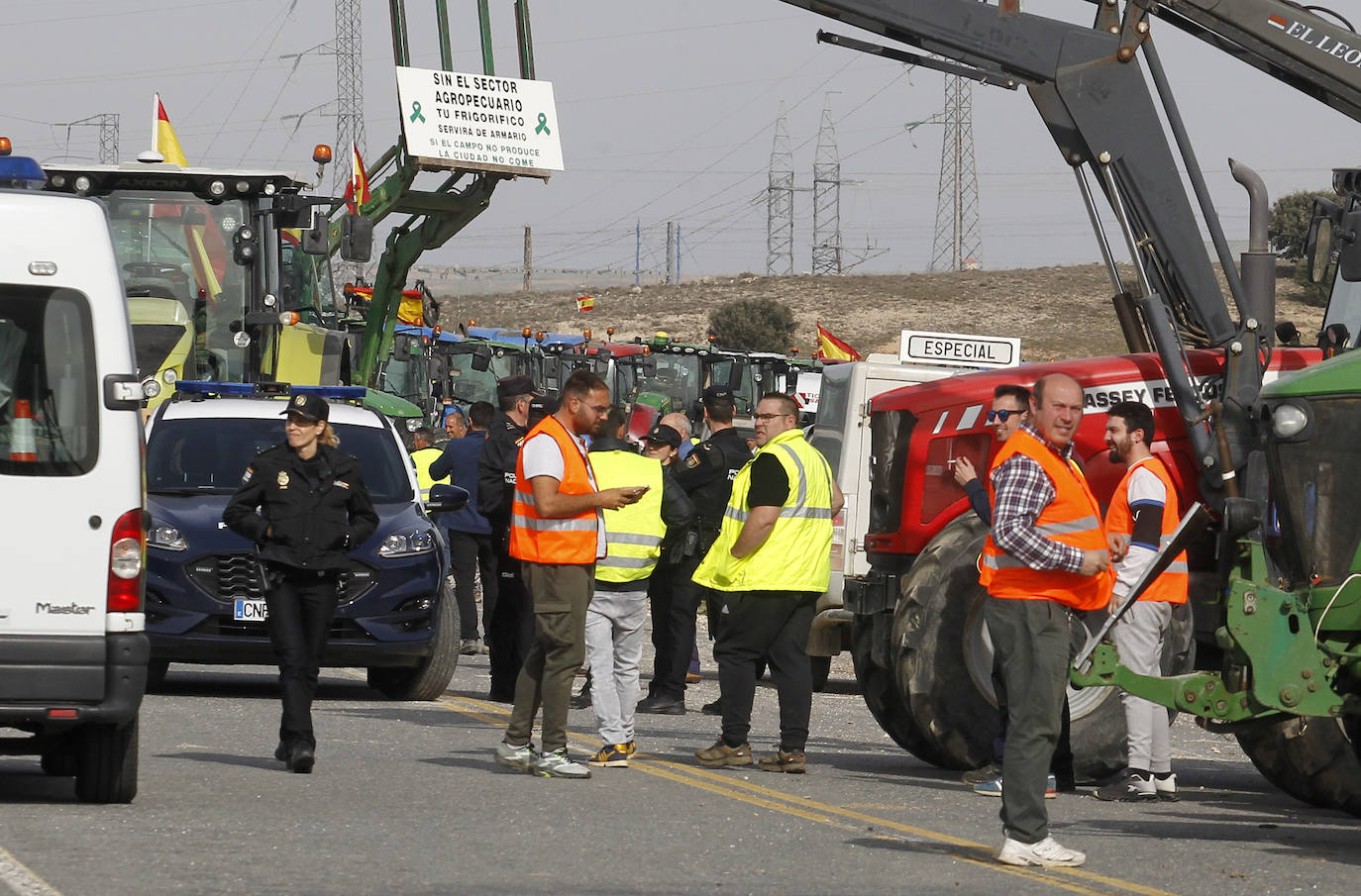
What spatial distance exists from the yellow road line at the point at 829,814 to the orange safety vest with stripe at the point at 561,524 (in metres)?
1.25

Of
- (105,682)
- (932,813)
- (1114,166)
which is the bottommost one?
(932,813)

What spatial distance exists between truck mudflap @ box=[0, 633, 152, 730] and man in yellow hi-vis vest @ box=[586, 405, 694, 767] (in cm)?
289

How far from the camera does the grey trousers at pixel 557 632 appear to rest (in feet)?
37.5

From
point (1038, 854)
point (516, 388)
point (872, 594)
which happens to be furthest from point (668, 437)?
point (1038, 854)

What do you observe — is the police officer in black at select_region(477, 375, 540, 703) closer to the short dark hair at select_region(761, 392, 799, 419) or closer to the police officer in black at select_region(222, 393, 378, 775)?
the short dark hair at select_region(761, 392, 799, 419)

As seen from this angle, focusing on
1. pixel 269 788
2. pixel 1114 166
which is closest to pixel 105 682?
pixel 269 788

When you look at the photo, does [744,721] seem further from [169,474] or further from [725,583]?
[169,474]

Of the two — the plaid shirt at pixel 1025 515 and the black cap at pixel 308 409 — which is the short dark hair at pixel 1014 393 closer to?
the plaid shirt at pixel 1025 515

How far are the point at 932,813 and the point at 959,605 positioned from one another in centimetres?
174

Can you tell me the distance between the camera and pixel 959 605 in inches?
471

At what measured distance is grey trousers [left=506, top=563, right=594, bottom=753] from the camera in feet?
37.5

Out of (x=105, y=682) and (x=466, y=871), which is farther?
(x=105, y=682)

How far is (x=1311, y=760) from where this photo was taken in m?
11.1

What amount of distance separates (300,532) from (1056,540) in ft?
13.7
